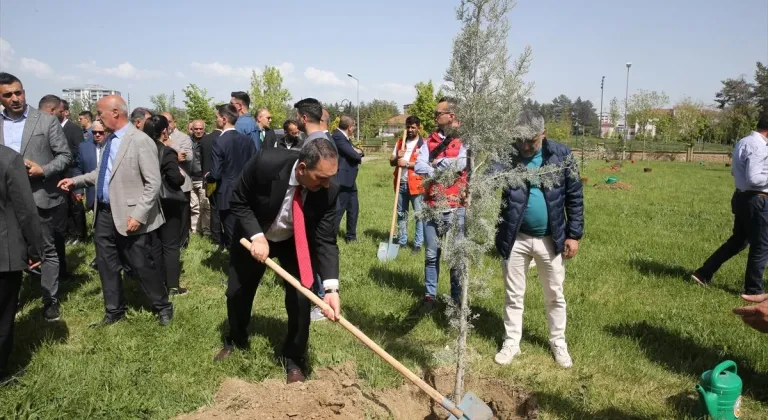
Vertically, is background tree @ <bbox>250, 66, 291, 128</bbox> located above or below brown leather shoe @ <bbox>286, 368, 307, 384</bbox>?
above

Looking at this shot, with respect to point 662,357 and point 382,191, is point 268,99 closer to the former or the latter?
point 382,191

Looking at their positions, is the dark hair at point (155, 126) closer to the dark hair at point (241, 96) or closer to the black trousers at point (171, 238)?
the black trousers at point (171, 238)

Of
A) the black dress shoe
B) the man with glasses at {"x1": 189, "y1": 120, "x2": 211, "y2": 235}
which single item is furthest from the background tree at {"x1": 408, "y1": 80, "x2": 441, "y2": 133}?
the black dress shoe

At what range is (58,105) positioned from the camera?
717cm

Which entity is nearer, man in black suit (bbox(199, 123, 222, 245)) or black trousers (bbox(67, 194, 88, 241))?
black trousers (bbox(67, 194, 88, 241))

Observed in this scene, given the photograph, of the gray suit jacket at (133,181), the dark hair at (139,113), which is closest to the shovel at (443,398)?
the gray suit jacket at (133,181)

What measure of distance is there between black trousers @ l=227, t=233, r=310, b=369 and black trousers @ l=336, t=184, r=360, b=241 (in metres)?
3.30

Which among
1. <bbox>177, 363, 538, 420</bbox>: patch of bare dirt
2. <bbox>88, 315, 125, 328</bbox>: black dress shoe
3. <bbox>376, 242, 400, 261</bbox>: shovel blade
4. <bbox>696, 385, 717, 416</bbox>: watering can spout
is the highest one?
<bbox>376, 242, 400, 261</bbox>: shovel blade

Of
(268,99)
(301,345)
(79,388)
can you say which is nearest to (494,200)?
→ (301,345)

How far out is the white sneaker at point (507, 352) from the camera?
4.24 metres

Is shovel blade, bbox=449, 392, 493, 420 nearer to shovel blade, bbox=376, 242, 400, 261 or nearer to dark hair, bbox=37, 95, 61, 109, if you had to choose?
shovel blade, bbox=376, 242, 400, 261

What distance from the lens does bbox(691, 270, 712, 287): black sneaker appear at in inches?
252

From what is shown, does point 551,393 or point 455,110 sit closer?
point 455,110

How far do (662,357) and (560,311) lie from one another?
3.54 feet
